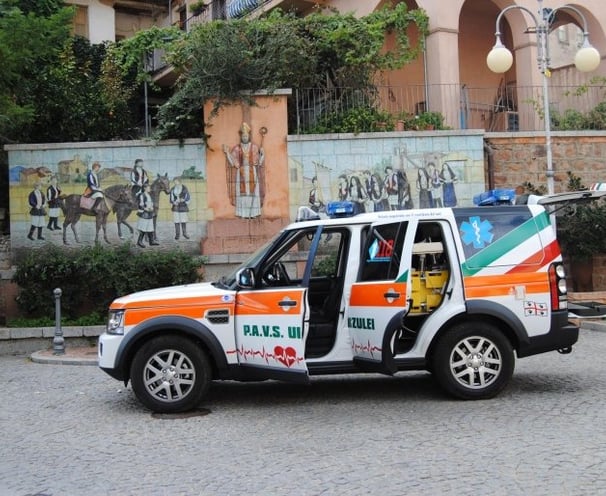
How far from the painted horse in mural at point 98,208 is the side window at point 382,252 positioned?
8.43 meters

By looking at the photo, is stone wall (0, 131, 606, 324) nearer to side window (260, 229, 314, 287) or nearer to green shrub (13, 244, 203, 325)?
green shrub (13, 244, 203, 325)

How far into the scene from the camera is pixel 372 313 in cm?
696

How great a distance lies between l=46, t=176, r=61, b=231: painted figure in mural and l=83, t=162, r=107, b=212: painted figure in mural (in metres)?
0.60

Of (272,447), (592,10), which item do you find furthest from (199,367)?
(592,10)

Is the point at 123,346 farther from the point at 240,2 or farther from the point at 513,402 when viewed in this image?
the point at 240,2

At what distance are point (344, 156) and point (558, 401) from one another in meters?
8.45

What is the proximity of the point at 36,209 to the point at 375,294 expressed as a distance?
980cm

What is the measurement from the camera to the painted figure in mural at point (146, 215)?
1434 cm

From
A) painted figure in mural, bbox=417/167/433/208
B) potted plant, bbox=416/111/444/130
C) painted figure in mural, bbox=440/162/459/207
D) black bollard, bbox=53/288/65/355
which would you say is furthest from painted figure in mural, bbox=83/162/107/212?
painted figure in mural, bbox=440/162/459/207

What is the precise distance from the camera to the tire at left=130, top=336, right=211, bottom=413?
6.85m

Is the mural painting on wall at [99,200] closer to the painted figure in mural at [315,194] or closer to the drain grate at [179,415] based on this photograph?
the painted figure in mural at [315,194]

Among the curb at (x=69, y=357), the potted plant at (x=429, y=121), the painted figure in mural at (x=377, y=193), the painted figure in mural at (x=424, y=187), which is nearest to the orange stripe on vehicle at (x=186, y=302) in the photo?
Result: the curb at (x=69, y=357)

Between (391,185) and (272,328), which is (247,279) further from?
(391,185)

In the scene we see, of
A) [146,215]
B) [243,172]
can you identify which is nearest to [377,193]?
[243,172]
